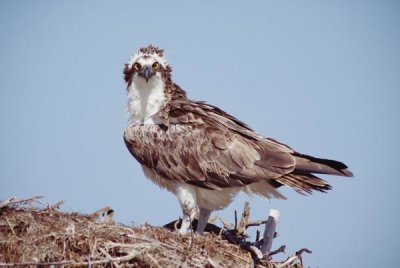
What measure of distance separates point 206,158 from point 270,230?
4.43ft

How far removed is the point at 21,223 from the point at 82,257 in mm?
986

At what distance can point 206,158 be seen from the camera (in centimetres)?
855

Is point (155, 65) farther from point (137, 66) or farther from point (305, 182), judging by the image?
point (305, 182)

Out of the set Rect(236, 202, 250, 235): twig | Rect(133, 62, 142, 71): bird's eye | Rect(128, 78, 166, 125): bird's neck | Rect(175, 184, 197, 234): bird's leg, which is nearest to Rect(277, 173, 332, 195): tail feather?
Rect(236, 202, 250, 235): twig

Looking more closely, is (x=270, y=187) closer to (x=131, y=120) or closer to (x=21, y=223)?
(x=131, y=120)

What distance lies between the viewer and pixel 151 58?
30.2ft

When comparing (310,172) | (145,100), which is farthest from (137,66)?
(310,172)

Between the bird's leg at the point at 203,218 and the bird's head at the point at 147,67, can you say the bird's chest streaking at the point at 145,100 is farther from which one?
the bird's leg at the point at 203,218

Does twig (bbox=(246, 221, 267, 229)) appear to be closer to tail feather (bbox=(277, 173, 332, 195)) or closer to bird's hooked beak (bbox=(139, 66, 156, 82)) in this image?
tail feather (bbox=(277, 173, 332, 195))

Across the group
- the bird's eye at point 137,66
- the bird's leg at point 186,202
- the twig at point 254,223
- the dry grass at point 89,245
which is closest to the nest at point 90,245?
the dry grass at point 89,245

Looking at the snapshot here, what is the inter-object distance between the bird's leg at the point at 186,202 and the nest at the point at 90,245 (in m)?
1.01

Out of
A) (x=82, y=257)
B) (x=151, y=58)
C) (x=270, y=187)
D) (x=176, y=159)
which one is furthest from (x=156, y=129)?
(x=82, y=257)

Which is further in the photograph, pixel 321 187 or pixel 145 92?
pixel 145 92

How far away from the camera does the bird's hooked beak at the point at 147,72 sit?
8.98 meters
